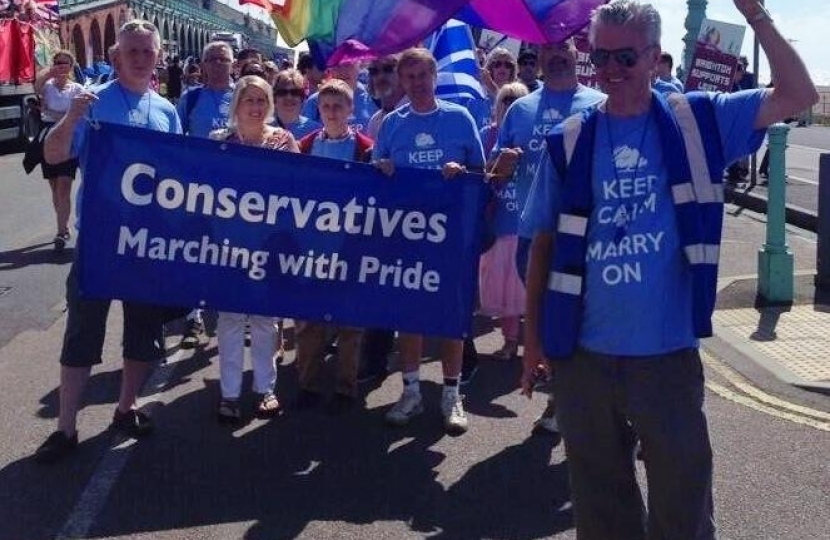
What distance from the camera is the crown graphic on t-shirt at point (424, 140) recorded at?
537 cm

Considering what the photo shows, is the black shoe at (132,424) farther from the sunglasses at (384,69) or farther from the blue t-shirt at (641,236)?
the sunglasses at (384,69)

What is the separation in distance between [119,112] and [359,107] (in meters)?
3.85

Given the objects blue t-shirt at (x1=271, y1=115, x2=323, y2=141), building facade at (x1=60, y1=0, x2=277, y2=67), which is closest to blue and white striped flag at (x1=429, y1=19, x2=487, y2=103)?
blue t-shirt at (x1=271, y1=115, x2=323, y2=141)

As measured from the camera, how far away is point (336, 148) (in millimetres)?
5715

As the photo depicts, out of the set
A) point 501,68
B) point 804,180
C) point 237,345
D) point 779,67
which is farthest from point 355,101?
point 804,180

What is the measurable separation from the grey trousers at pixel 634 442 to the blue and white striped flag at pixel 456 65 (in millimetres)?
4845

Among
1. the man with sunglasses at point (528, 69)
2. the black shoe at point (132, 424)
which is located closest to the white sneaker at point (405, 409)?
the black shoe at point (132, 424)

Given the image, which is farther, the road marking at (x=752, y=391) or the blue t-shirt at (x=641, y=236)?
the road marking at (x=752, y=391)

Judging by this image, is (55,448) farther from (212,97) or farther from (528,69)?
(528,69)

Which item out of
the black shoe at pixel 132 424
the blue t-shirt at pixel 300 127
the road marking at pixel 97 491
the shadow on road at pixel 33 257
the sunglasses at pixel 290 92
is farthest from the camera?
the shadow on road at pixel 33 257

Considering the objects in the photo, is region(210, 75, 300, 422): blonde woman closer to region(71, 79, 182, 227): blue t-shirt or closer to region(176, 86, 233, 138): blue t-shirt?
region(71, 79, 182, 227): blue t-shirt

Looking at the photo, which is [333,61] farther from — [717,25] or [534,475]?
[717,25]

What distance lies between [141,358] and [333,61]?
183cm

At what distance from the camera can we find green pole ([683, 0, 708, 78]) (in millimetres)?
14961
